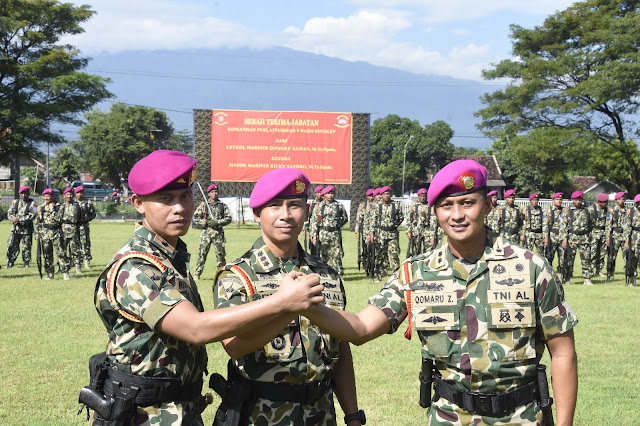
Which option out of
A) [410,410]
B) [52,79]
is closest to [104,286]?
[410,410]

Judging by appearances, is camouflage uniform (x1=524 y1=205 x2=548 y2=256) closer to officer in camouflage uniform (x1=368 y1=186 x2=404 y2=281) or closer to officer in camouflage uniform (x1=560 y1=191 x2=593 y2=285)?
officer in camouflage uniform (x1=560 y1=191 x2=593 y2=285)

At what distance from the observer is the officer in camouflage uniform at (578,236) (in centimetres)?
1423

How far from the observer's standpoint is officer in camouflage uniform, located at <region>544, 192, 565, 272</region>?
1470 centimetres

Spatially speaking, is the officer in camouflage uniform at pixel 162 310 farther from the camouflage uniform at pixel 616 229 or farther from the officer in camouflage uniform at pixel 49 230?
the camouflage uniform at pixel 616 229

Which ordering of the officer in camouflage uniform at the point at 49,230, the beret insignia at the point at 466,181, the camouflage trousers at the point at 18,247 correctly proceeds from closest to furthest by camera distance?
the beret insignia at the point at 466,181 → the officer in camouflage uniform at the point at 49,230 → the camouflage trousers at the point at 18,247

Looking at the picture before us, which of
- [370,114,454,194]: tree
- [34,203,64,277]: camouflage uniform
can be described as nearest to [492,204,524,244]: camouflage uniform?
[34,203,64,277]: camouflage uniform

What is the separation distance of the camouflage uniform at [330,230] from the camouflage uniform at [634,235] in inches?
Answer: 261

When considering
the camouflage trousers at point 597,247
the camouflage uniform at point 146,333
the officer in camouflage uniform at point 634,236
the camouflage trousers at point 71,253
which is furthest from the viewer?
the camouflage trousers at point 597,247

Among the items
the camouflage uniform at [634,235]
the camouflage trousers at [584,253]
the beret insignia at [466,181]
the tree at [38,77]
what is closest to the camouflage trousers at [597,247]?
the camouflage trousers at [584,253]

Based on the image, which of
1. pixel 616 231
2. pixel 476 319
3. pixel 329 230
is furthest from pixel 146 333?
pixel 616 231

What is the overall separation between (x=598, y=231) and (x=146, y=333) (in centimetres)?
1442

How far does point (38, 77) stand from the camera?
34812 mm

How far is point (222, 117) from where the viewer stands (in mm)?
30562

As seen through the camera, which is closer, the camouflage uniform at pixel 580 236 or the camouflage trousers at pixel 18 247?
the camouflage uniform at pixel 580 236
